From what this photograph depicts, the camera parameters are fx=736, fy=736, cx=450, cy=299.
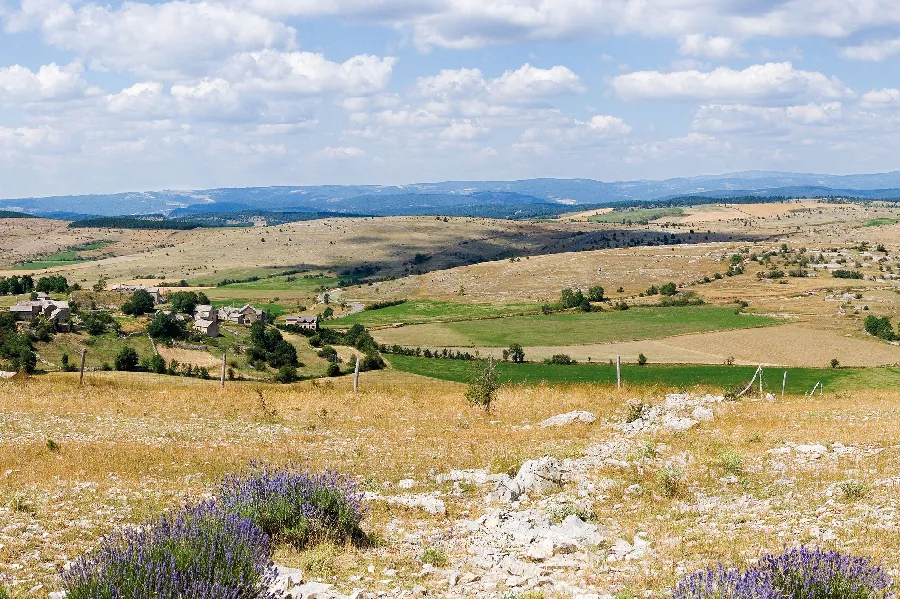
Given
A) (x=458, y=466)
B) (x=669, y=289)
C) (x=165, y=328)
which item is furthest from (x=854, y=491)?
(x=669, y=289)

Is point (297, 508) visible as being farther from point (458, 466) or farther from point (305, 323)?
point (305, 323)

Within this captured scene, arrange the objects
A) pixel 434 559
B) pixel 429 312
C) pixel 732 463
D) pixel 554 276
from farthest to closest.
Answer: pixel 554 276
pixel 429 312
pixel 732 463
pixel 434 559

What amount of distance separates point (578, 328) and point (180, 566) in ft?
331

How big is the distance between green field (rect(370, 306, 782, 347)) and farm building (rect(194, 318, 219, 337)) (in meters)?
23.6

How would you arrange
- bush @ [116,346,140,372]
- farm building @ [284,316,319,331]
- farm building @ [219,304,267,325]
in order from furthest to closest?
farm building @ [219,304,267,325] < farm building @ [284,316,319,331] < bush @ [116,346,140,372]

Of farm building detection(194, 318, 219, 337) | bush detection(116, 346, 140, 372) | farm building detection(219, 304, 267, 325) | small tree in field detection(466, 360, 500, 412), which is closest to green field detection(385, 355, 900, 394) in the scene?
bush detection(116, 346, 140, 372)

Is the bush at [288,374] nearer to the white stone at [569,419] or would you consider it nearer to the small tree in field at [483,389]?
the small tree in field at [483,389]

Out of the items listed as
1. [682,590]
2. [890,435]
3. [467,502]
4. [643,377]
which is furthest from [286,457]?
[643,377]

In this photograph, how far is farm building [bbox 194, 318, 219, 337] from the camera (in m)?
104

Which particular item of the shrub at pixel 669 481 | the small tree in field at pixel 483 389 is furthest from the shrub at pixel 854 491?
the small tree in field at pixel 483 389

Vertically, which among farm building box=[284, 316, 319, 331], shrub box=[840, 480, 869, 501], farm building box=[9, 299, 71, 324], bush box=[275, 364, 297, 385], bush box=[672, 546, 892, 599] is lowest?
bush box=[275, 364, 297, 385]

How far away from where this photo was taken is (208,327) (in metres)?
105

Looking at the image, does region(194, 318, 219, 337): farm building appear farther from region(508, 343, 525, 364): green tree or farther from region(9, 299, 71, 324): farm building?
region(508, 343, 525, 364): green tree

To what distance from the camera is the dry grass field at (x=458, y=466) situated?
A: 438 inches
